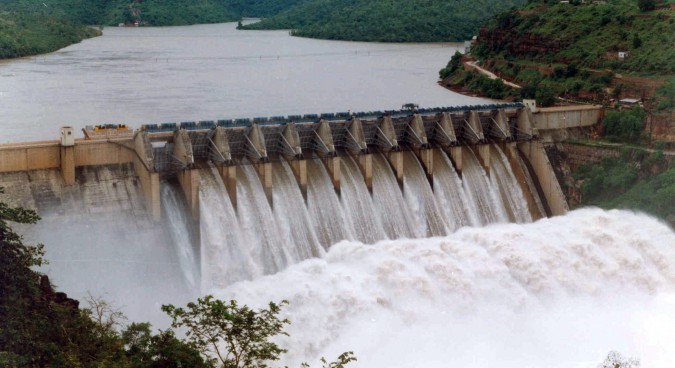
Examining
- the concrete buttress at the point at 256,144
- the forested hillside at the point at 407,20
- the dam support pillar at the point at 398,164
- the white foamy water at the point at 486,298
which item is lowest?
the white foamy water at the point at 486,298

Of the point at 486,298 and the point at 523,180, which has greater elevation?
the point at 523,180

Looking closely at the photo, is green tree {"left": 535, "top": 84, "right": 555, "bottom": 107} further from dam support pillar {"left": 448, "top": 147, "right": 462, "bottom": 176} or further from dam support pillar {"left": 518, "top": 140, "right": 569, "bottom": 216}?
dam support pillar {"left": 448, "top": 147, "right": 462, "bottom": 176}

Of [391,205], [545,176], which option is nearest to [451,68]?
[545,176]

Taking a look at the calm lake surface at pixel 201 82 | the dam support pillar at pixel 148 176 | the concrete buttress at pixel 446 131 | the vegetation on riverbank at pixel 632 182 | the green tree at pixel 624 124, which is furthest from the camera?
the calm lake surface at pixel 201 82

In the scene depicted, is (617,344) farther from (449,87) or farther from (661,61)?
(449,87)

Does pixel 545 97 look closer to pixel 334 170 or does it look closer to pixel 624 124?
pixel 624 124

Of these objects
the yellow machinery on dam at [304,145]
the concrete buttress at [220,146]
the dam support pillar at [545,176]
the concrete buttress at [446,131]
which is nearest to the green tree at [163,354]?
the yellow machinery on dam at [304,145]

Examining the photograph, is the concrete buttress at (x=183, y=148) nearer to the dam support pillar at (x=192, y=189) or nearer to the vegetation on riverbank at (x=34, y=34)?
the dam support pillar at (x=192, y=189)
